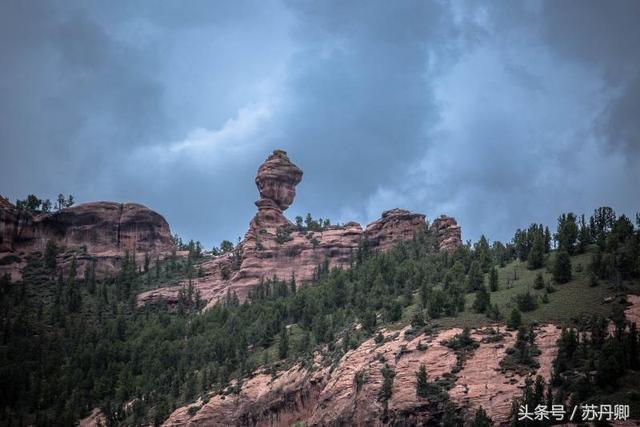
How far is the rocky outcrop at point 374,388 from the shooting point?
107 meters

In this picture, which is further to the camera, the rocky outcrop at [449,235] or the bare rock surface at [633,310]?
the rocky outcrop at [449,235]

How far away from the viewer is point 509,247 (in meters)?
164

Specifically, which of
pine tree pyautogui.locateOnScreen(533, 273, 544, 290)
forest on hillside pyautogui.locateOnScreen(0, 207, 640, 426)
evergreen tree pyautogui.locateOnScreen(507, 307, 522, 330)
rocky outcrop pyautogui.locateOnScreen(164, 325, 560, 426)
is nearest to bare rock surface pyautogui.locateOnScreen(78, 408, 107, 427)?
forest on hillside pyautogui.locateOnScreen(0, 207, 640, 426)

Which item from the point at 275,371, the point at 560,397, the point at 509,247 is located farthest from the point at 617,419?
the point at 509,247


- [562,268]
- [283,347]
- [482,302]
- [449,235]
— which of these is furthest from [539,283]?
[449,235]

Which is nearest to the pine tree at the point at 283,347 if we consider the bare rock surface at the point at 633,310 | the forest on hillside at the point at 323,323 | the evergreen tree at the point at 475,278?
the forest on hillside at the point at 323,323

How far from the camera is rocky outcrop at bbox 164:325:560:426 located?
107 meters

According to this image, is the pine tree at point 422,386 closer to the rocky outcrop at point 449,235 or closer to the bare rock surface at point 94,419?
the bare rock surface at point 94,419

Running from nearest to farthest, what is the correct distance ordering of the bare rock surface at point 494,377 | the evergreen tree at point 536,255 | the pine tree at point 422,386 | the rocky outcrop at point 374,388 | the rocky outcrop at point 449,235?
the bare rock surface at point 494,377 → the rocky outcrop at point 374,388 → the pine tree at point 422,386 → the evergreen tree at point 536,255 → the rocky outcrop at point 449,235

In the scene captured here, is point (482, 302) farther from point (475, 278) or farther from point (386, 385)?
point (386, 385)

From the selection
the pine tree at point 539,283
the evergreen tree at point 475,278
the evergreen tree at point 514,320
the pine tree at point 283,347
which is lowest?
the pine tree at point 283,347

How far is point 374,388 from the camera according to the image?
376ft

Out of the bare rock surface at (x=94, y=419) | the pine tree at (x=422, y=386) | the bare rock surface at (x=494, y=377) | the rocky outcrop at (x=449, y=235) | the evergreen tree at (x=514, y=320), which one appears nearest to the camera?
the bare rock surface at (x=494, y=377)

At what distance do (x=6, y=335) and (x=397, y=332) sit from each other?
291ft
